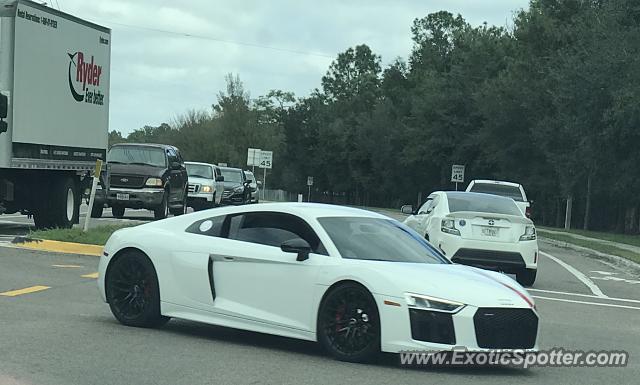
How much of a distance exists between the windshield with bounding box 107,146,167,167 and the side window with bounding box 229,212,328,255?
16866 millimetres

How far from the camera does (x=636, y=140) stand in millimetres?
35312

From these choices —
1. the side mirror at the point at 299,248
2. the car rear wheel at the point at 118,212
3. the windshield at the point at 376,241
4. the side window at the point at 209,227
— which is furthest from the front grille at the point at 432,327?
the car rear wheel at the point at 118,212

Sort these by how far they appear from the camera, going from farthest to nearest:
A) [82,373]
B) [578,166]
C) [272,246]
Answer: [578,166], [272,246], [82,373]

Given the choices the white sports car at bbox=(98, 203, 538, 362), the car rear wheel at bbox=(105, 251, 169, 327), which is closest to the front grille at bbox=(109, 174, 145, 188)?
the white sports car at bbox=(98, 203, 538, 362)

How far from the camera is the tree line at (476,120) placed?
36.2 meters

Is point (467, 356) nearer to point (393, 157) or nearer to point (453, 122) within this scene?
point (453, 122)

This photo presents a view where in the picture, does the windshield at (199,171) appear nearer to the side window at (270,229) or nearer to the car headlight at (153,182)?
the car headlight at (153,182)

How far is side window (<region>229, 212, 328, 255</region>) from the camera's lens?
8148mm

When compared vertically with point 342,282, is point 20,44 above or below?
above

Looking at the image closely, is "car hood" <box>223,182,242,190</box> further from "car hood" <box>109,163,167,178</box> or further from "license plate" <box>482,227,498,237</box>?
"license plate" <box>482,227,498,237</box>

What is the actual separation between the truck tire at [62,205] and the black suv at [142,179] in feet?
9.08

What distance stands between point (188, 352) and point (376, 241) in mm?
1936

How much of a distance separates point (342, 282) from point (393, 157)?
8091cm

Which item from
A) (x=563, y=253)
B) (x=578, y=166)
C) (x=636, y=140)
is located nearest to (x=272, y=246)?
(x=563, y=253)
